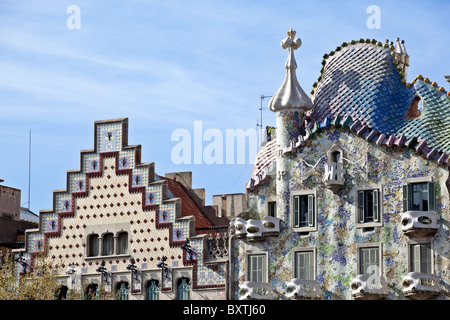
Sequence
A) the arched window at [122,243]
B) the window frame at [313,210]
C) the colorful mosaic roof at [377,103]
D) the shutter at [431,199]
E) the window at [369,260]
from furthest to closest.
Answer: the arched window at [122,243] < the window frame at [313,210] < the colorful mosaic roof at [377,103] < the window at [369,260] < the shutter at [431,199]

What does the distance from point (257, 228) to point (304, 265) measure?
2.42 metres

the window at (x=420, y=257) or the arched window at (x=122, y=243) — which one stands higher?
the arched window at (x=122, y=243)

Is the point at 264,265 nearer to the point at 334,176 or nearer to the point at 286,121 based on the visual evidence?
the point at 334,176

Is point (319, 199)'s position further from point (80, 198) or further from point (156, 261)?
point (80, 198)

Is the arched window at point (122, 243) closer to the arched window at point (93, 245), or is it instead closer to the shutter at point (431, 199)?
the arched window at point (93, 245)

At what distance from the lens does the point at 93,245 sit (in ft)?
196

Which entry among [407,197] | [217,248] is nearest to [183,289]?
[217,248]

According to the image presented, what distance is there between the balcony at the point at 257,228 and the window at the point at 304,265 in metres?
1.30

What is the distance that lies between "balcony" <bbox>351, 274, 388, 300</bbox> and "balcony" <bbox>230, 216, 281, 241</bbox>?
4318mm

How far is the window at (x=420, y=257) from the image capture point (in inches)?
2041

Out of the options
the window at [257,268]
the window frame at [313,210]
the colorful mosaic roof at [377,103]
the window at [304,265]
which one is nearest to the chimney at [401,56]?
the colorful mosaic roof at [377,103]

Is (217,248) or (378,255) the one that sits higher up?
(217,248)
